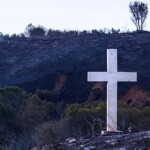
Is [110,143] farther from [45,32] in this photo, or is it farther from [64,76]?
[45,32]

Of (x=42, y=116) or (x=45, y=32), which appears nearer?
(x=42, y=116)

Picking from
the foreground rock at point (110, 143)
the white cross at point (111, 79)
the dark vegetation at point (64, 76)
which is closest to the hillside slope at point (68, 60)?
the dark vegetation at point (64, 76)

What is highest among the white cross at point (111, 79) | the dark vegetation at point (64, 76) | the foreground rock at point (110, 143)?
the white cross at point (111, 79)

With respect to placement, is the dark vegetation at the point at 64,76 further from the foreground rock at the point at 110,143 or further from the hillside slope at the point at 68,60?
the foreground rock at the point at 110,143

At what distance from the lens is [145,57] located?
47.5 m

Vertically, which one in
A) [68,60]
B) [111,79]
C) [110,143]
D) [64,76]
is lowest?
[64,76]

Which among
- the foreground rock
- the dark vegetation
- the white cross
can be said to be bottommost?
the dark vegetation

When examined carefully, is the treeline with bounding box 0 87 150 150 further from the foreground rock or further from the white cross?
the foreground rock

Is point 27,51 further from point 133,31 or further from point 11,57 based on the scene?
point 133,31

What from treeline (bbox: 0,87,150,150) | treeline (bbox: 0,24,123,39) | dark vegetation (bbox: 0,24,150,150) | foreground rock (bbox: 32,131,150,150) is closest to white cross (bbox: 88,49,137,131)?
foreground rock (bbox: 32,131,150,150)

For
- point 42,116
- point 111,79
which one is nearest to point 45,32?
point 42,116

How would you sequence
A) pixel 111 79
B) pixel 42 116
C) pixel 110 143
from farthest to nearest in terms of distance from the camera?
pixel 42 116 → pixel 111 79 → pixel 110 143

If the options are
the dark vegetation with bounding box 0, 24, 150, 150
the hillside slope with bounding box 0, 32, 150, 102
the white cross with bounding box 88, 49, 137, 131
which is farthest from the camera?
the hillside slope with bounding box 0, 32, 150, 102

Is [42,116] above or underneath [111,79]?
underneath
